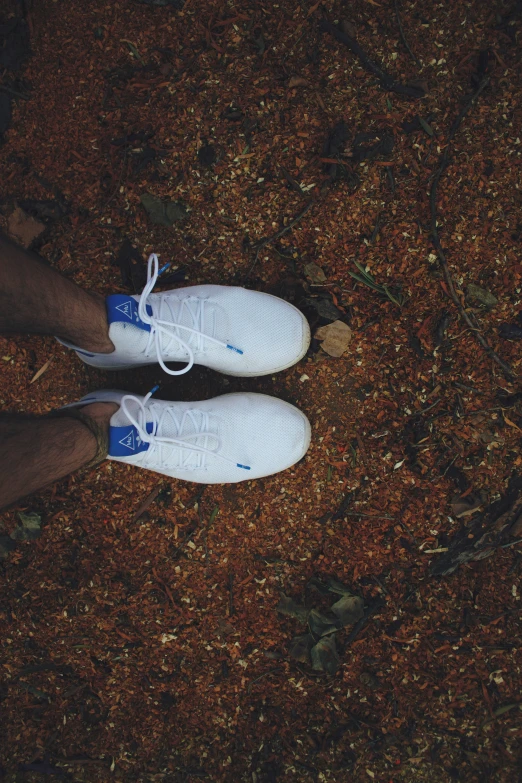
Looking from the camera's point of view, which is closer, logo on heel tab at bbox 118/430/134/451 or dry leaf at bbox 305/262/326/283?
logo on heel tab at bbox 118/430/134/451

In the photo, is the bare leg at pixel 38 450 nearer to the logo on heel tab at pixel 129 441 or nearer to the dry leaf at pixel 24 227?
the logo on heel tab at pixel 129 441

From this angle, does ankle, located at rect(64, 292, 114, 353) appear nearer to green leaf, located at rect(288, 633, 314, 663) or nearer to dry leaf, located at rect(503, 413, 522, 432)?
green leaf, located at rect(288, 633, 314, 663)

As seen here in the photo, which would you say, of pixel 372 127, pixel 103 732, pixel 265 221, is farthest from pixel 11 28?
pixel 103 732

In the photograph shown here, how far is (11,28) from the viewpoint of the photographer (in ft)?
7.45

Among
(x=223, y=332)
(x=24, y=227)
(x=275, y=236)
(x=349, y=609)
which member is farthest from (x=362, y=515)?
(x=24, y=227)

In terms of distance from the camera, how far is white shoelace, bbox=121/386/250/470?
6.63 feet

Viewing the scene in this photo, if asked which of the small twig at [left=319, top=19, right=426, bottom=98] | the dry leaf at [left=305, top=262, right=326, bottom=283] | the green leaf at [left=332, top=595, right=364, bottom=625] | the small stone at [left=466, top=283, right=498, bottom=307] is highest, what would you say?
the small twig at [left=319, top=19, right=426, bottom=98]

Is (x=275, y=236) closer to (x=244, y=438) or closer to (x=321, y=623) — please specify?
(x=244, y=438)

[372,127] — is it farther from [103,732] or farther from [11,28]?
[103,732]

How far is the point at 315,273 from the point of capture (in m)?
2.22

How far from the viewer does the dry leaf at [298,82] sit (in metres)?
2.16

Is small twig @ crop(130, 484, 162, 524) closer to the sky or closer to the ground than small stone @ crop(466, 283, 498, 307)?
closer to the ground

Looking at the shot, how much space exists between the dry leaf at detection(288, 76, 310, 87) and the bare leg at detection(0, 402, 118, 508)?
65.8 inches

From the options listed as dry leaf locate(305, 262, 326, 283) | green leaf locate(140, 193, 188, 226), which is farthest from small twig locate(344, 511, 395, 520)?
green leaf locate(140, 193, 188, 226)
